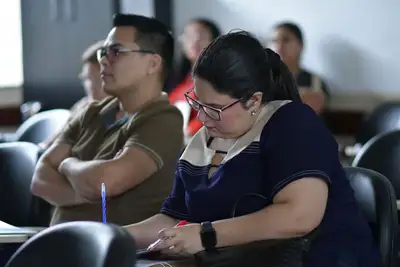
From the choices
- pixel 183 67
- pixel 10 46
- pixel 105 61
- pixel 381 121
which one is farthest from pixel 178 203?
pixel 10 46

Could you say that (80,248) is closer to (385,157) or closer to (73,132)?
(73,132)

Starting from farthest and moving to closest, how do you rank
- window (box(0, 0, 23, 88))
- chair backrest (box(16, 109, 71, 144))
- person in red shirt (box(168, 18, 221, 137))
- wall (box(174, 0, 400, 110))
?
1. window (box(0, 0, 23, 88))
2. person in red shirt (box(168, 18, 221, 137))
3. wall (box(174, 0, 400, 110))
4. chair backrest (box(16, 109, 71, 144))

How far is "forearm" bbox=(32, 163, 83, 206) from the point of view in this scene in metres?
2.79

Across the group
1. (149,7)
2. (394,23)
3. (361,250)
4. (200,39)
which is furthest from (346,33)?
(361,250)

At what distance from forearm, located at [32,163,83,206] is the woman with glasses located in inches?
29.2

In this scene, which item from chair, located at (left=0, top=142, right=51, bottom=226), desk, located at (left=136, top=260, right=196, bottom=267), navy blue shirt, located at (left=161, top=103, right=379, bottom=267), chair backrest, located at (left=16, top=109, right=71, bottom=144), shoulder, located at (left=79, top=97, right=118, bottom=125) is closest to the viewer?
desk, located at (left=136, top=260, right=196, bottom=267)

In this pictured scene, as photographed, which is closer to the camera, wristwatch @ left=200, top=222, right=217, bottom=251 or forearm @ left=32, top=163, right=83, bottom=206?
wristwatch @ left=200, top=222, right=217, bottom=251

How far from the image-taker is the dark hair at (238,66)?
6.66 ft

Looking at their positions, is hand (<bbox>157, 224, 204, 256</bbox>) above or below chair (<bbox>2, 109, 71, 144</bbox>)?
above

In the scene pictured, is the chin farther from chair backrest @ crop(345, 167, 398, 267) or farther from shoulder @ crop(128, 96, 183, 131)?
chair backrest @ crop(345, 167, 398, 267)

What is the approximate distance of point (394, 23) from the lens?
15.6ft

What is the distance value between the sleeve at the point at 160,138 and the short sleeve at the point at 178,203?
0.42 metres

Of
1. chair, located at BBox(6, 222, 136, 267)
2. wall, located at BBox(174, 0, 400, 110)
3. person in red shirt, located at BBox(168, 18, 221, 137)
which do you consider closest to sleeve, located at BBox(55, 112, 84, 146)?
chair, located at BBox(6, 222, 136, 267)

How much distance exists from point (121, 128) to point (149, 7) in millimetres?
2910
